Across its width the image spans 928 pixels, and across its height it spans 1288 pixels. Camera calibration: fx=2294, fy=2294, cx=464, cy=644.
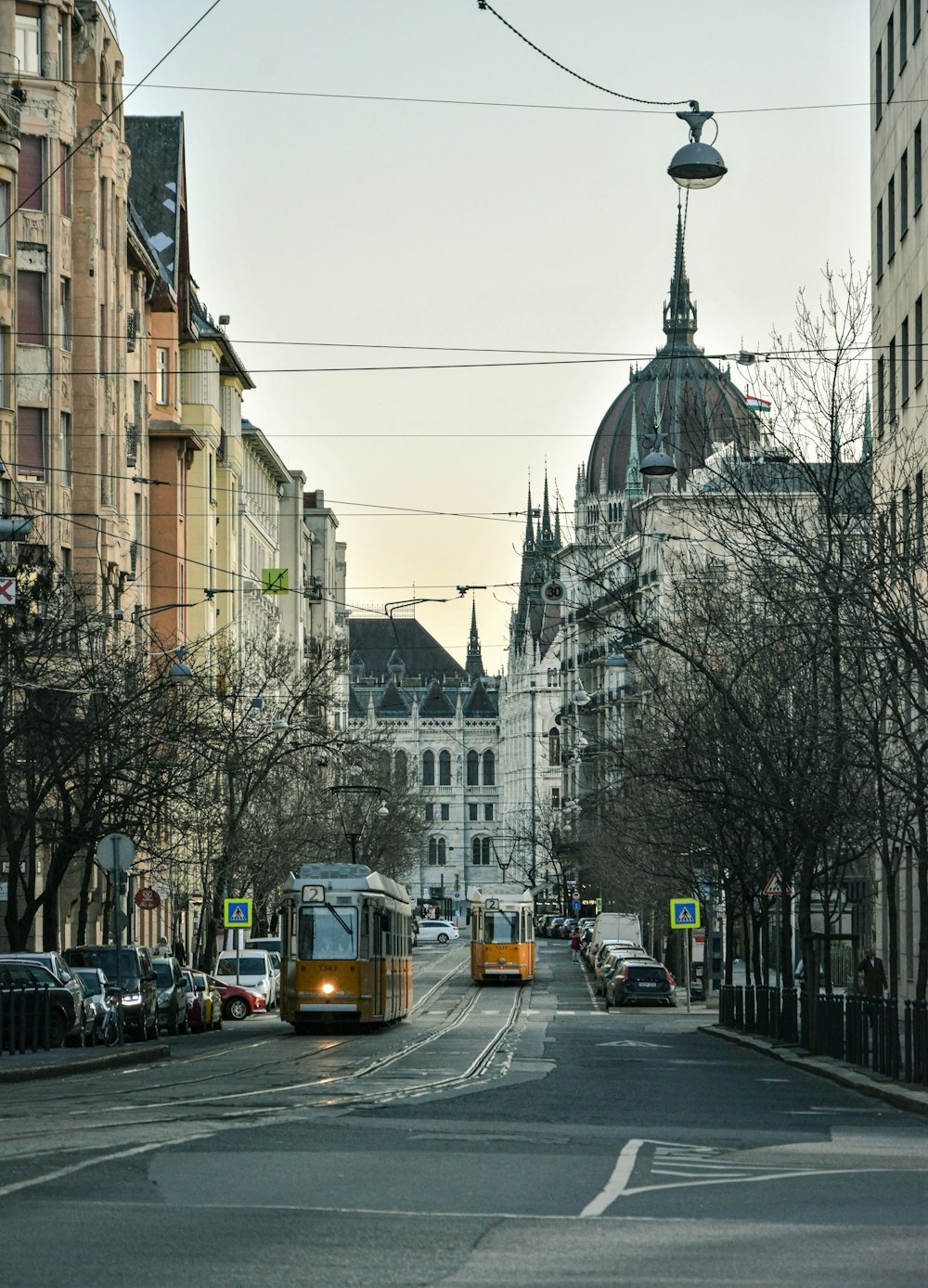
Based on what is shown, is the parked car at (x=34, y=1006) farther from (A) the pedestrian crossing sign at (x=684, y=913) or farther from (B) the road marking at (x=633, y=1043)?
(A) the pedestrian crossing sign at (x=684, y=913)

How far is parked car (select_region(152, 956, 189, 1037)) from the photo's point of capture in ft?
136

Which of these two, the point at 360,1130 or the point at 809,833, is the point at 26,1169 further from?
the point at 809,833

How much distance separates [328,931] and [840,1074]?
14.6m

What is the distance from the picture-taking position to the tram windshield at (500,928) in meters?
72.0

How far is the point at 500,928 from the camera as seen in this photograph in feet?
237

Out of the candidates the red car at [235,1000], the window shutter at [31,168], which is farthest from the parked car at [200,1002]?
the window shutter at [31,168]

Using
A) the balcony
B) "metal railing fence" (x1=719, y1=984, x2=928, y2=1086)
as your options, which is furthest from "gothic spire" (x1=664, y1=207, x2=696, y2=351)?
"metal railing fence" (x1=719, y1=984, x2=928, y2=1086)

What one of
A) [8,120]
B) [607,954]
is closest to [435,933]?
[607,954]

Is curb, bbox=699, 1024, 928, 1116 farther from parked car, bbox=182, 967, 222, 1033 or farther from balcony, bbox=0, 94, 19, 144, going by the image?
balcony, bbox=0, 94, 19, 144

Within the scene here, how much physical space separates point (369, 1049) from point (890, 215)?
73.5 ft

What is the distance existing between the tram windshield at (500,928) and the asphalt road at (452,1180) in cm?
4471

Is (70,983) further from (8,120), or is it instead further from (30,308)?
(30,308)

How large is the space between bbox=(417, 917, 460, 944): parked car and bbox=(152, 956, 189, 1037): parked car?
9865cm

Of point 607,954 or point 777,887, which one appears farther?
point 607,954
